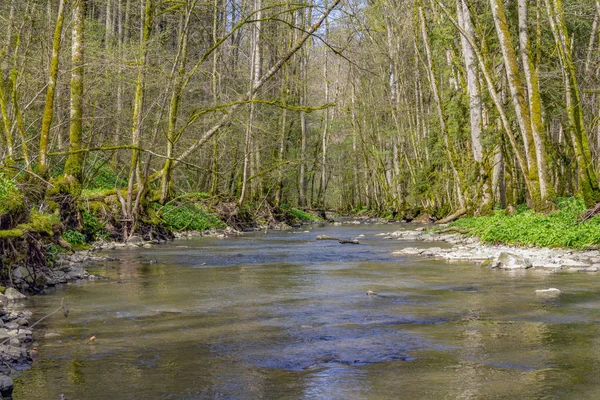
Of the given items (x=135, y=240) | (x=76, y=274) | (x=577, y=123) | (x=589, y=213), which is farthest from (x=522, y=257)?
(x=135, y=240)

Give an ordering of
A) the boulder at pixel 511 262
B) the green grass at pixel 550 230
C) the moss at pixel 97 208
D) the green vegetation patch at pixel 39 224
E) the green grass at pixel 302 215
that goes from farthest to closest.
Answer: the green grass at pixel 302 215 < the moss at pixel 97 208 < the green grass at pixel 550 230 < the boulder at pixel 511 262 < the green vegetation patch at pixel 39 224

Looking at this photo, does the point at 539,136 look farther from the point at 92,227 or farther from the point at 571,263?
the point at 92,227

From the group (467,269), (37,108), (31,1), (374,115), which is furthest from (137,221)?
(374,115)

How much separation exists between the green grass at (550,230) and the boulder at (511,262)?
193cm

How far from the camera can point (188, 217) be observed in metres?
23.7

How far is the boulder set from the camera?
1151cm

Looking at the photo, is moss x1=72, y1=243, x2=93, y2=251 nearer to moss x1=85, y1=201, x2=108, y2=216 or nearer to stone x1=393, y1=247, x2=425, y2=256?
moss x1=85, y1=201, x2=108, y2=216

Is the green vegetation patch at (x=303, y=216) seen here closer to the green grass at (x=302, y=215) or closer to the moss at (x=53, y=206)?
the green grass at (x=302, y=215)

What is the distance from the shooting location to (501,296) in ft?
27.4

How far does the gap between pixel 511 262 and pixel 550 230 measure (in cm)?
298

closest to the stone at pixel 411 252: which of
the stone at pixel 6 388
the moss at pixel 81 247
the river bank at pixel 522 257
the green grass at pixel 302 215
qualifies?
the river bank at pixel 522 257

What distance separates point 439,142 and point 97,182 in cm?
1446

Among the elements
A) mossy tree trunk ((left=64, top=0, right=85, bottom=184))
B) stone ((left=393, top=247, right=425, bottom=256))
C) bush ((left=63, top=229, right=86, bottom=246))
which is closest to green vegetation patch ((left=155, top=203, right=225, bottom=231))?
mossy tree trunk ((left=64, top=0, right=85, bottom=184))

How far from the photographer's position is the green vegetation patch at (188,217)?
22438 mm
